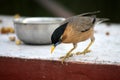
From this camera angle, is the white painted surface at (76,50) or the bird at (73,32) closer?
the bird at (73,32)

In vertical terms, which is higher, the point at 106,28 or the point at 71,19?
the point at 71,19

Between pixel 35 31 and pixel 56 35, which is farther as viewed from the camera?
pixel 35 31

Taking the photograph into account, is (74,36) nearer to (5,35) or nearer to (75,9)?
(5,35)

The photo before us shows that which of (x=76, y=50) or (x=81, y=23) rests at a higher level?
(x=81, y=23)

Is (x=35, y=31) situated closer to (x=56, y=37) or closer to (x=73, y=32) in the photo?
(x=73, y=32)

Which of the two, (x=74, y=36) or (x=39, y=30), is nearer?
(x=74, y=36)

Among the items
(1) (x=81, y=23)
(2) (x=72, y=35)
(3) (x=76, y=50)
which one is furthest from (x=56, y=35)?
(3) (x=76, y=50)

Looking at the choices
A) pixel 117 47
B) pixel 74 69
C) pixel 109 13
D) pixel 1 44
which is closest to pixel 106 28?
pixel 117 47

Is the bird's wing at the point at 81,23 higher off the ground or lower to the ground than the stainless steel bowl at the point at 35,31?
higher

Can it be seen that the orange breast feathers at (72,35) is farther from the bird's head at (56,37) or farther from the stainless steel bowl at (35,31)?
the stainless steel bowl at (35,31)

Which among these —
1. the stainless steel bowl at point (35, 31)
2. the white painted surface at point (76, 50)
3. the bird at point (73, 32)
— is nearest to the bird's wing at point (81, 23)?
the bird at point (73, 32)

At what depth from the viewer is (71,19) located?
13.6ft

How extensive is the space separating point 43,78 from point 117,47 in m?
1.12

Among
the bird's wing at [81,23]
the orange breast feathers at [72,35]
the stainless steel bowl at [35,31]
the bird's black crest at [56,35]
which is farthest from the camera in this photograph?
the stainless steel bowl at [35,31]
